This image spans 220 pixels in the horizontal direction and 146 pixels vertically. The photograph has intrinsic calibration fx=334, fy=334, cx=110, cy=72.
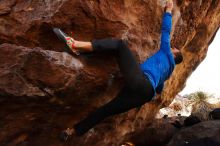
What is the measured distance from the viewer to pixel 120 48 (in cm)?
600

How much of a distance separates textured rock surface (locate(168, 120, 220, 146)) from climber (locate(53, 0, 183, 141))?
5.13 metres

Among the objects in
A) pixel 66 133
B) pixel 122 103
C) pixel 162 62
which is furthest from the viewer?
pixel 66 133

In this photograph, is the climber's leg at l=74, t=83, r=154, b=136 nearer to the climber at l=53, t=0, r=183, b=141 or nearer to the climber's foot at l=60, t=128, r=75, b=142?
the climber at l=53, t=0, r=183, b=141

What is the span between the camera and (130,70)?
19.3ft

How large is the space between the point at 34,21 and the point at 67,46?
2.69 feet

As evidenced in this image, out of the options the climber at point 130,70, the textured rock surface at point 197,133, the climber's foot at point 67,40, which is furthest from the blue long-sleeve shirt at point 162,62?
the textured rock surface at point 197,133

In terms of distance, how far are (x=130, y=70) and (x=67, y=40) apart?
4.15 ft

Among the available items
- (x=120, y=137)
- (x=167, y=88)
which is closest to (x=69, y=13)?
(x=120, y=137)

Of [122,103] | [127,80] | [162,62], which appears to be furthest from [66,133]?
[162,62]

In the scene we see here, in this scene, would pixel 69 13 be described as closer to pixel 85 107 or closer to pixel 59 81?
pixel 59 81

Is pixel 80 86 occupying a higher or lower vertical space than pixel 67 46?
lower

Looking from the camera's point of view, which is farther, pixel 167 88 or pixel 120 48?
pixel 167 88

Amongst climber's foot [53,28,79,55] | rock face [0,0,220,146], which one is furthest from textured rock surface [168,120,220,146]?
climber's foot [53,28,79,55]

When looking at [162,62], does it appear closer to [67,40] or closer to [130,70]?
[130,70]
